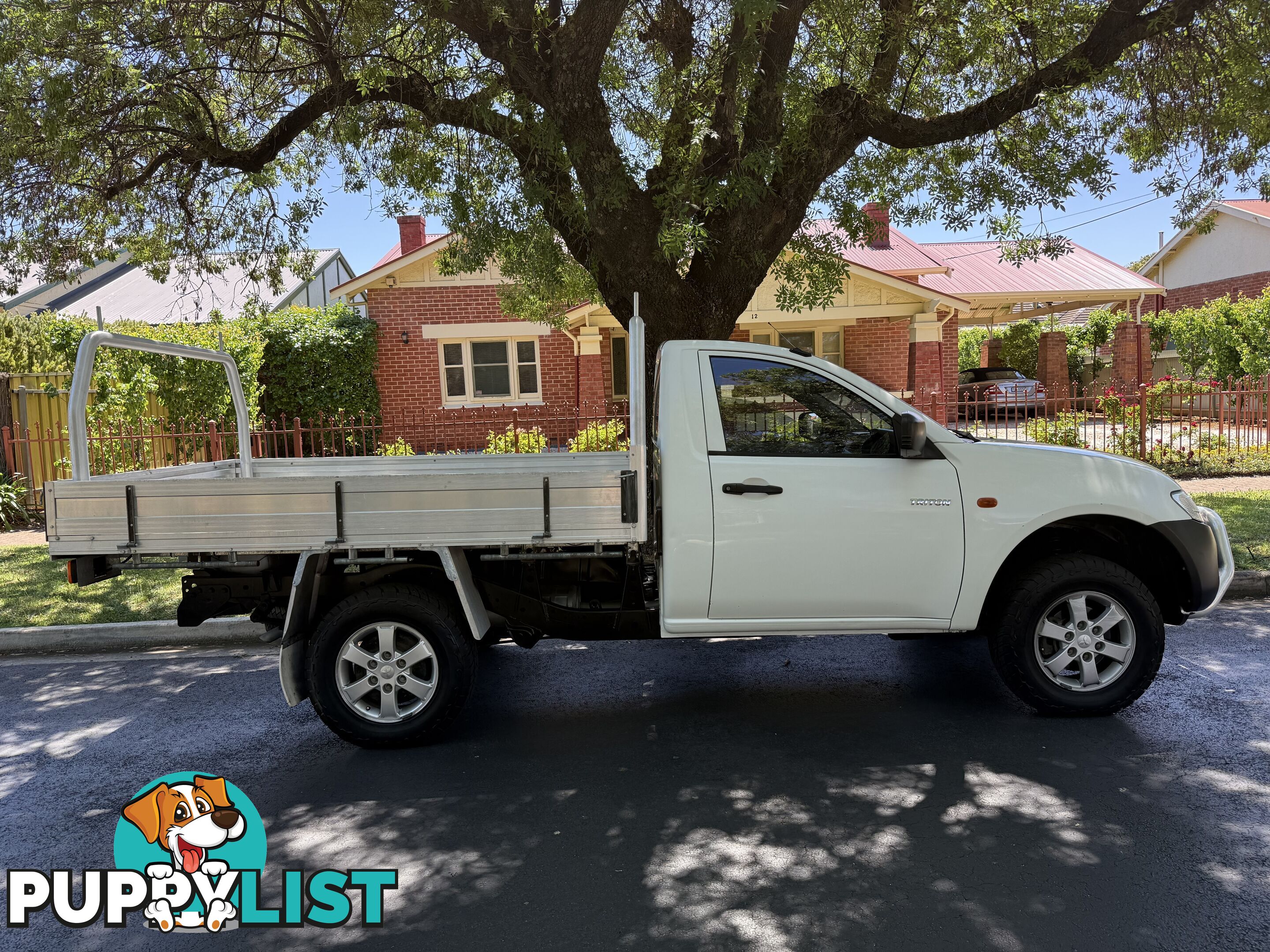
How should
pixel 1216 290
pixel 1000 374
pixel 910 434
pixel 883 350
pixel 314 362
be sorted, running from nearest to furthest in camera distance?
pixel 910 434 → pixel 314 362 → pixel 883 350 → pixel 1216 290 → pixel 1000 374

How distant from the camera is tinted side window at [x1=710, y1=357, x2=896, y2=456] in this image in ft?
16.1

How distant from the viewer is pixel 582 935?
3102 mm

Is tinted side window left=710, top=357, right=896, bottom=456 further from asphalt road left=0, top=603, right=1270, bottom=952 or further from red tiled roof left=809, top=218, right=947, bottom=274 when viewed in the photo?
red tiled roof left=809, top=218, right=947, bottom=274

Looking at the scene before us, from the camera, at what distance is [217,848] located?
3832mm

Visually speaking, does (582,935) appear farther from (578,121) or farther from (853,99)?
(853,99)

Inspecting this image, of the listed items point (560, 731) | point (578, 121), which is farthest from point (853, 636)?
point (578, 121)

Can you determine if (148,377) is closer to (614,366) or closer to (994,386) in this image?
(614,366)

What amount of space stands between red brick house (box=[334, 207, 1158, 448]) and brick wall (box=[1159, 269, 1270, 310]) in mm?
10827

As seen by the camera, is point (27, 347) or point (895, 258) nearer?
point (27, 347)

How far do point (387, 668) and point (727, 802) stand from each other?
1874 millimetres

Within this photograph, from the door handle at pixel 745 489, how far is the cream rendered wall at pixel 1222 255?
25059 millimetres

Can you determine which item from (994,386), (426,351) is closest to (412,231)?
(426,351)

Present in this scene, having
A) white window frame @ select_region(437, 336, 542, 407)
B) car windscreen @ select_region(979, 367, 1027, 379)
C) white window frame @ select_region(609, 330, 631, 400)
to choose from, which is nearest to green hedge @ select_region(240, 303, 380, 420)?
white window frame @ select_region(437, 336, 542, 407)

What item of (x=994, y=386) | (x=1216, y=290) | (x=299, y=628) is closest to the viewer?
(x=299, y=628)
